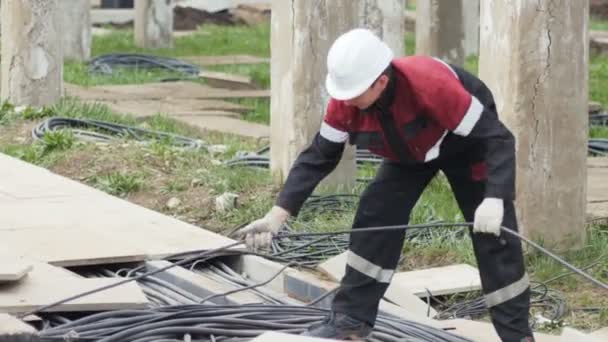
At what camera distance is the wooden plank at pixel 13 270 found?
6.69 m

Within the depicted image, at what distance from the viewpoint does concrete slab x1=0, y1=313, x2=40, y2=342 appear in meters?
5.46

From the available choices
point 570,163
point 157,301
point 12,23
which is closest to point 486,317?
point 570,163

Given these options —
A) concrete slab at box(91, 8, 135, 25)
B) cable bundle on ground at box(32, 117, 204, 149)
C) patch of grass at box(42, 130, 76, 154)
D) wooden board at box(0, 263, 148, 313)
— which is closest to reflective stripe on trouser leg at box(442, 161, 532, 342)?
wooden board at box(0, 263, 148, 313)

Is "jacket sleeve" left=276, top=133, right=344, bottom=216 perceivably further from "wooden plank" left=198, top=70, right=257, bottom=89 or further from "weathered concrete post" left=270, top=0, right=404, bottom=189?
"wooden plank" left=198, top=70, right=257, bottom=89

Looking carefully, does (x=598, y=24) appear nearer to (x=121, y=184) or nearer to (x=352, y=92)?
(x=121, y=184)

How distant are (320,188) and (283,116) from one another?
0.59 m

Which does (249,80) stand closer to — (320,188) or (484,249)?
(320,188)

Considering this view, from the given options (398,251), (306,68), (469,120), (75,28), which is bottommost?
(398,251)

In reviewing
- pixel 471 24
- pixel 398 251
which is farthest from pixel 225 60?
pixel 398 251

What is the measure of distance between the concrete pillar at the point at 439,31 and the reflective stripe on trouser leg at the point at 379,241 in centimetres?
816

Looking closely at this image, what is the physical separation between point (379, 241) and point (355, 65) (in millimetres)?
886

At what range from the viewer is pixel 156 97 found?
15.5 m

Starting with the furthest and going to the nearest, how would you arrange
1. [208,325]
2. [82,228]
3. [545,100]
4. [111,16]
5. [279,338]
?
[111,16]
[82,228]
[545,100]
[208,325]
[279,338]

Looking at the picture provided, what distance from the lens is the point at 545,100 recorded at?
7953 millimetres
